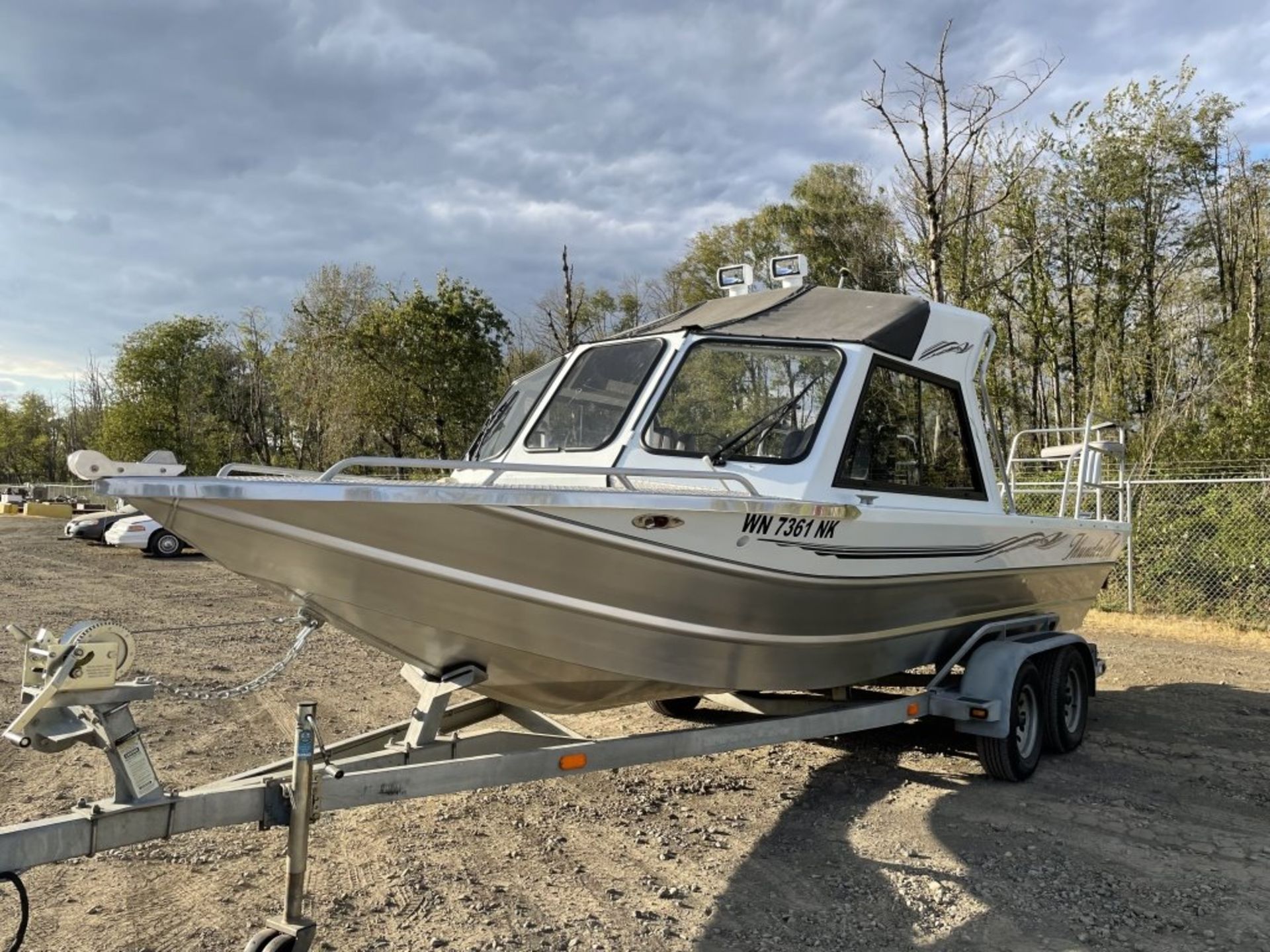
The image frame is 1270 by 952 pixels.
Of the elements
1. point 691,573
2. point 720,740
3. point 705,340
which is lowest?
point 720,740

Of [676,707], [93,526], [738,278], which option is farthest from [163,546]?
[738,278]

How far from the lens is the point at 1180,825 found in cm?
441

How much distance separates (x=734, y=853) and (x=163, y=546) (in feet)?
53.9

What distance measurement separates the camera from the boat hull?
9.96ft

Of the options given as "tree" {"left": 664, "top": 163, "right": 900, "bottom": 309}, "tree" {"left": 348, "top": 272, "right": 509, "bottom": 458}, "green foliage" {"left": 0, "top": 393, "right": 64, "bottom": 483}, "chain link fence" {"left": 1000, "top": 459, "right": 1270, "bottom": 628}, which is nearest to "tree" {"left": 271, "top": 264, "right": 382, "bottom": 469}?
"tree" {"left": 348, "top": 272, "right": 509, "bottom": 458}

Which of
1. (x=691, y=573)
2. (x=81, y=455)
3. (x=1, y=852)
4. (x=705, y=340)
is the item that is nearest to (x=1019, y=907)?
(x=691, y=573)

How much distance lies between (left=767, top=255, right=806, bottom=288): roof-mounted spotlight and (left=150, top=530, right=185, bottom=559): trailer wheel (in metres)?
15.4

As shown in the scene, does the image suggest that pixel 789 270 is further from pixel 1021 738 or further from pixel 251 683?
pixel 251 683

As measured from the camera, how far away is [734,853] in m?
4.13

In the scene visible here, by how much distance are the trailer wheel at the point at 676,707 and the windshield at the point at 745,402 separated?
2.72 meters

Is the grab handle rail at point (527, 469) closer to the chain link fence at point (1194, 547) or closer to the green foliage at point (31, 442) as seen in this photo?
the chain link fence at point (1194, 547)

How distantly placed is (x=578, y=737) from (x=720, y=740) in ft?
2.12

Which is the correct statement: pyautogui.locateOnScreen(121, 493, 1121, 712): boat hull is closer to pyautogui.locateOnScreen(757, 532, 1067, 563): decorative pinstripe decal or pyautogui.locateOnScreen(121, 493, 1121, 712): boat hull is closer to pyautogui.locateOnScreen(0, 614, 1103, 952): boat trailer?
pyautogui.locateOnScreen(757, 532, 1067, 563): decorative pinstripe decal

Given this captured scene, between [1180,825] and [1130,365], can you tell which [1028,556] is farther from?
[1130,365]
